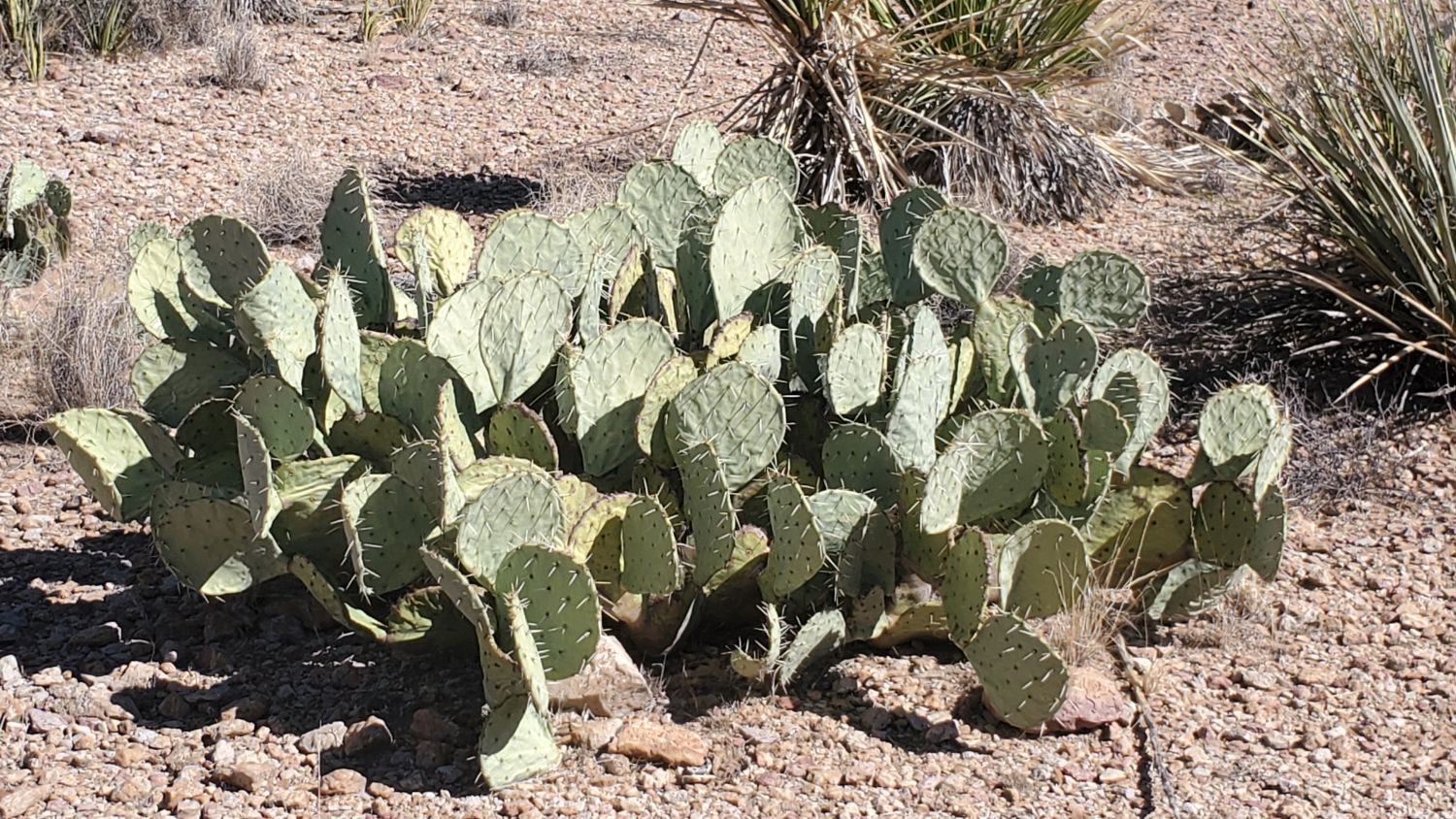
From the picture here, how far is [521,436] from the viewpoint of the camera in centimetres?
356

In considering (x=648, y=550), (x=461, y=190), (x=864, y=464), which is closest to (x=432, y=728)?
(x=648, y=550)

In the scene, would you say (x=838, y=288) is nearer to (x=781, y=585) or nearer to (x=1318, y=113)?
(x=781, y=585)

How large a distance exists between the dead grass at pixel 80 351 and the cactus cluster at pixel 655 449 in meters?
1.25

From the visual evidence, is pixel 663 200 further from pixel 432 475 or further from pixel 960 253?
pixel 432 475

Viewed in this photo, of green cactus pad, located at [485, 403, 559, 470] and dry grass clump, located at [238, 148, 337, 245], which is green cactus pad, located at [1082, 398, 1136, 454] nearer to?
green cactus pad, located at [485, 403, 559, 470]

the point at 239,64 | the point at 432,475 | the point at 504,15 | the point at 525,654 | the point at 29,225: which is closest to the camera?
the point at 525,654

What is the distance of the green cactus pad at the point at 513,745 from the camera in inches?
122

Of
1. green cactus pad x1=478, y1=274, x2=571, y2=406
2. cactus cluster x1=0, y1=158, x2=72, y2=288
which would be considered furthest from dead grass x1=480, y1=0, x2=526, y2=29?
green cactus pad x1=478, y1=274, x2=571, y2=406

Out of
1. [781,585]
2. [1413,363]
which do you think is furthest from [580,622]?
[1413,363]

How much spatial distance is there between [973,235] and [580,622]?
1.53 m

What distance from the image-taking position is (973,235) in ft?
13.1

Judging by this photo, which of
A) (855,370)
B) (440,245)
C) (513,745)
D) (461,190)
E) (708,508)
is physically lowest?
(513,745)

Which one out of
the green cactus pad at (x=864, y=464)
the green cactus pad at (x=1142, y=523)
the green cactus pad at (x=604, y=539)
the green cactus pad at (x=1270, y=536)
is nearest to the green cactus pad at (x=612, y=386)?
the green cactus pad at (x=604, y=539)

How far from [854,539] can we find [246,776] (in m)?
1.34
